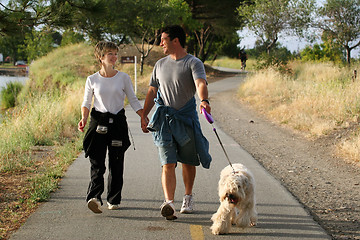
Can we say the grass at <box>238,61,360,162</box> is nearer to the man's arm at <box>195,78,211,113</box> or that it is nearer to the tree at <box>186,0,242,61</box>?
the man's arm at <box>195,78,211,113</box>

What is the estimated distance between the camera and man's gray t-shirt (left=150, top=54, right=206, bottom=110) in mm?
5230

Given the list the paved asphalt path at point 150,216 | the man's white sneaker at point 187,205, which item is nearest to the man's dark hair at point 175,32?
the man's white sneaker at point 187,205

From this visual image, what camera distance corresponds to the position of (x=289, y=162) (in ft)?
29.2

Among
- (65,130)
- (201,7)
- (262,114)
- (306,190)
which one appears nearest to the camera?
(306,190)

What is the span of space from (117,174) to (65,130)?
248 inches

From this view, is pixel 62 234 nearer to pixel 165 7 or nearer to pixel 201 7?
pixel 165 7

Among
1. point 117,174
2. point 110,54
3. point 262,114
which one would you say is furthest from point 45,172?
point 262,114

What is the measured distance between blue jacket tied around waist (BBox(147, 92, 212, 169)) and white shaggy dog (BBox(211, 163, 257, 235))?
0.53 m

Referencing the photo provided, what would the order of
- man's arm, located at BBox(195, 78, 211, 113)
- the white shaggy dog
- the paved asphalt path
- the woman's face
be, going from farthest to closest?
the woman's face → man's arm, located at BBox(195, 78, 211, 113) → the paved asphalt path → the white shaggy dog

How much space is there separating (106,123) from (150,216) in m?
1.16

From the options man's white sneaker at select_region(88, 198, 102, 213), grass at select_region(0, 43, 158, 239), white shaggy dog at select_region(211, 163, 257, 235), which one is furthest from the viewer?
grass at select_region(0, 43, 158, 239)

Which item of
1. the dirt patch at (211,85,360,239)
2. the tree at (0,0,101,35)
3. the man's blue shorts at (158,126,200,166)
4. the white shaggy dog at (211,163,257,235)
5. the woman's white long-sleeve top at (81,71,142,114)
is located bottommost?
the dirt patch at (211,85,360,239)

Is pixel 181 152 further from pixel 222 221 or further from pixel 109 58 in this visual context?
pixel 109 58

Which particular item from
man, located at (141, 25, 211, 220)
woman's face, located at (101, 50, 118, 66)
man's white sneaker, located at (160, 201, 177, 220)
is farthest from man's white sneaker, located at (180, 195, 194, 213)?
woman's face, located at (101, 50, 118, 66)
